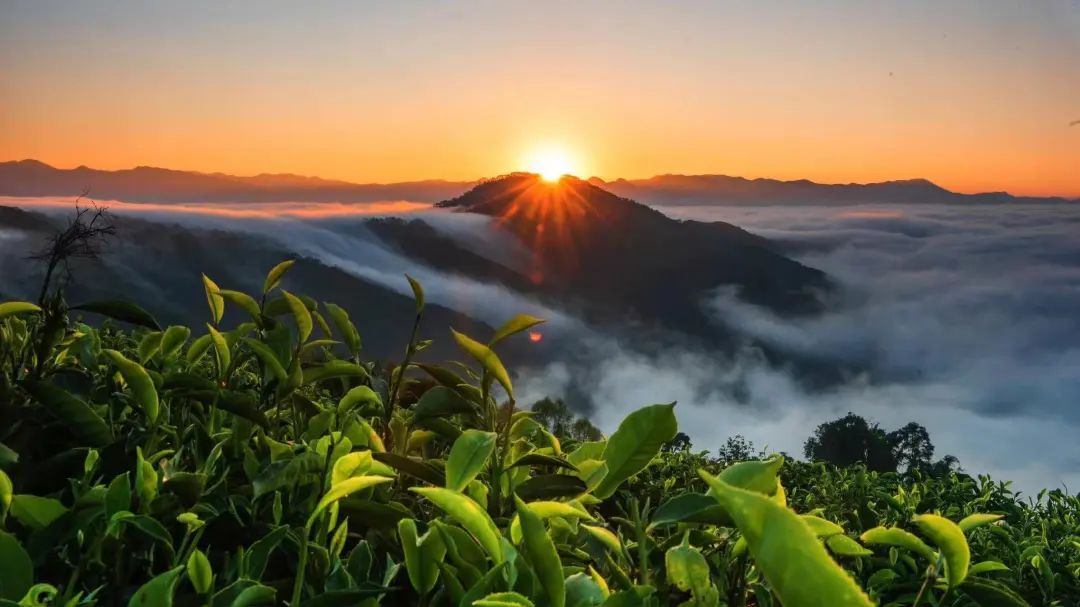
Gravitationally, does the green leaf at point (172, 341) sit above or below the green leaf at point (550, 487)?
above

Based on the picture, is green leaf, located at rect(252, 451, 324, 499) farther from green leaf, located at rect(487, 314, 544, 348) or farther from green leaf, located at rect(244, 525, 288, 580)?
green leaf, located at rect(487, 314, 544, 348)

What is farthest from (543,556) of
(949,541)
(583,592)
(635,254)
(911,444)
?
(635,254)

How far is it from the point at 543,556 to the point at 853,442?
492 centimetres

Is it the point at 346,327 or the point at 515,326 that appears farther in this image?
the point at 346,327

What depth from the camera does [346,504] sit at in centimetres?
97

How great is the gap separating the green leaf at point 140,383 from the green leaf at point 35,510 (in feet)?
0.64

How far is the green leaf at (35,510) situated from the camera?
88 cm

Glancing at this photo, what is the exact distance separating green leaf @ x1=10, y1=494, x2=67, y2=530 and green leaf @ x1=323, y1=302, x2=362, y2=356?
47cm

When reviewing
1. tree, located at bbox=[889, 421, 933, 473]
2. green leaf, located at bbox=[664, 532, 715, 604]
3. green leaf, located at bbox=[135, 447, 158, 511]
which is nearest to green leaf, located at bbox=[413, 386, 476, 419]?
green leaf, located at bbox=[135, 447, 158, 511]

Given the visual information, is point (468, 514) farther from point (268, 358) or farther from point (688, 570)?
point (268, 358)

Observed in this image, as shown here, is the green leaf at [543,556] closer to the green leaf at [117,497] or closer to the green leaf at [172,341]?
the green leaf at [117,497]

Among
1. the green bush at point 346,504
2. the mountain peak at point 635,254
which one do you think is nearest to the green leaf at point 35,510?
the green bush at point 346,504

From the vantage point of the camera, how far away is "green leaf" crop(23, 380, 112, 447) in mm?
1107

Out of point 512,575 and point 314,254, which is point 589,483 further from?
point 314,254
